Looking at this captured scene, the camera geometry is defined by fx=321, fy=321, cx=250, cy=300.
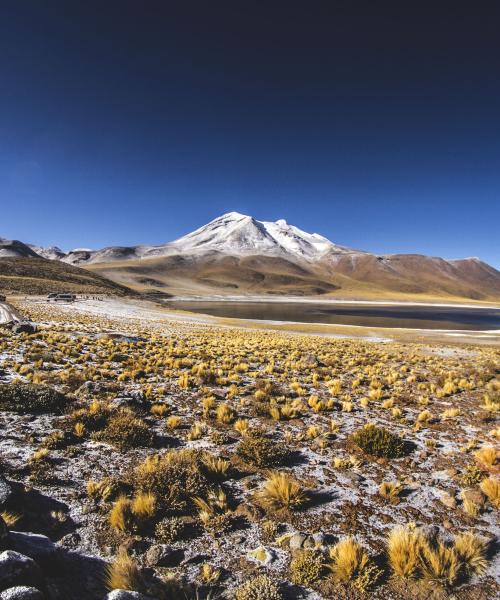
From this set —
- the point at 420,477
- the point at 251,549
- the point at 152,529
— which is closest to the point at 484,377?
the point at 420,477

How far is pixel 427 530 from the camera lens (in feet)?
17.7

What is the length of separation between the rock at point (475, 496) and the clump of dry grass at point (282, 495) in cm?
330

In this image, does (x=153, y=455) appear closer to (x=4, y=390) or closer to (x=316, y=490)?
(x=316, y=490)

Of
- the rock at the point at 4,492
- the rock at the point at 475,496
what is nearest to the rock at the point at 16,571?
the rock at the point at 4,492

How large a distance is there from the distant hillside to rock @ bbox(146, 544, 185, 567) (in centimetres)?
9361

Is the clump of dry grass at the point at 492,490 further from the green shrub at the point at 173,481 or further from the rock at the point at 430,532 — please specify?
the green shrub at the point at 173,481

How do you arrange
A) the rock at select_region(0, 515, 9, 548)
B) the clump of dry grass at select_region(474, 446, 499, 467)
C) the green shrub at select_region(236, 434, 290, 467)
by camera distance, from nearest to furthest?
the rock at select_region(0, 515, 9, 548), the green shrub at select_region(236, 434, 290, 467), the clump of dry grass at select_region(474, 446, 499, 467)

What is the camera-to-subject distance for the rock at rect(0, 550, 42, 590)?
3352 millimetres

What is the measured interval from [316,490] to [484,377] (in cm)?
1481

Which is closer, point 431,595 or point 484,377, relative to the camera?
point 431,595

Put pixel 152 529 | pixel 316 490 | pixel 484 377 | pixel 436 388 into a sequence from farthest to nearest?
pixel 484 377
pixel 436 388
pixel 316 490
pixel 152 529

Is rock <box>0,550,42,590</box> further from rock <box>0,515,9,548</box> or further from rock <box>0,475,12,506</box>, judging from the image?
rock <box>0,475,12,506</box>

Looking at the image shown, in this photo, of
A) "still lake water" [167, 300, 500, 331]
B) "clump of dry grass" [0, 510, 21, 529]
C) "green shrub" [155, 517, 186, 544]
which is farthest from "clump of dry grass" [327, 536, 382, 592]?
"still lake water" [167, 300, 500, 331]

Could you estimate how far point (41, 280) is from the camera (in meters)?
97.4
